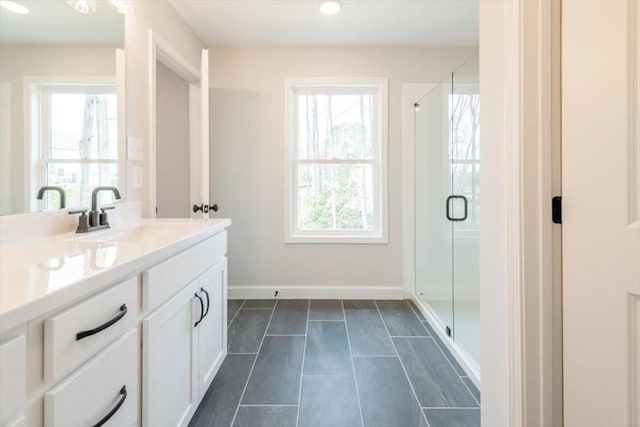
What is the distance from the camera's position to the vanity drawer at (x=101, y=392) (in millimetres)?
626

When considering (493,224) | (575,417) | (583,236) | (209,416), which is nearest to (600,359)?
(575,417)

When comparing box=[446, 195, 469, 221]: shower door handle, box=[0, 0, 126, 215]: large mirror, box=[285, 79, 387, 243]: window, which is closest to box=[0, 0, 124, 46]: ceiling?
box=[0, 0, 126, 215]: large mirror

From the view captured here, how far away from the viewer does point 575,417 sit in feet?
2.84

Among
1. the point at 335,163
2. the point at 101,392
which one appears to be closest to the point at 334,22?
the point at 335,163

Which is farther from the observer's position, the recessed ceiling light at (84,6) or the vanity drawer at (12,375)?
the recessed ceiling light at (84,6)

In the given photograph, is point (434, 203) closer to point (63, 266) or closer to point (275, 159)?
point (275, 159)

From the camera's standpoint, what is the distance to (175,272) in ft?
3.74

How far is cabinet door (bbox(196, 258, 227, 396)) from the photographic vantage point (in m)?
1.40

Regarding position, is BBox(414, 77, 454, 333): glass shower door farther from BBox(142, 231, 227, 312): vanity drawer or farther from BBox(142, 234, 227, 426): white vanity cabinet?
BBox(142, 231, 227, 312): vanity drawer

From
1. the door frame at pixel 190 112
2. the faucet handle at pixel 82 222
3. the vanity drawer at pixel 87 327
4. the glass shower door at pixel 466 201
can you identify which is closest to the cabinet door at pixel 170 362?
the vanity drawer at pixel 87 327

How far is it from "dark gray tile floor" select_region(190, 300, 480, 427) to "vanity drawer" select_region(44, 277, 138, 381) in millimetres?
884

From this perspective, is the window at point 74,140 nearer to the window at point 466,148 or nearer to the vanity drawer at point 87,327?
the vanity drawer at point 87,327

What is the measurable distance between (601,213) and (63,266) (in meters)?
1.40

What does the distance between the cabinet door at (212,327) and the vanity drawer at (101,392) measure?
48 centimetres
